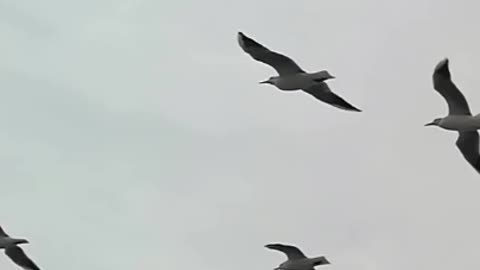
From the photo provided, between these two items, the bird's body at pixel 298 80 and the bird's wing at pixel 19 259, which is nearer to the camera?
the bird's body at pixel 298 80

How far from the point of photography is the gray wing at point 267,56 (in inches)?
1321

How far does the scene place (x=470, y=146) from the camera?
3475cm

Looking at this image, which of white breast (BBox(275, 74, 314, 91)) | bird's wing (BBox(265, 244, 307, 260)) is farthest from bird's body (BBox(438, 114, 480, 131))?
bird's wing (BBox(265, 244, 307, 260))

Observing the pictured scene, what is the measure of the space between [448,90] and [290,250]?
18.8 ft

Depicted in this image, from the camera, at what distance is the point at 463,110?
108 feet

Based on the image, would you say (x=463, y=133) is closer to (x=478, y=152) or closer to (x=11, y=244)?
(x=478, y=152)

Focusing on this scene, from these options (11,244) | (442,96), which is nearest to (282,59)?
(442,96)

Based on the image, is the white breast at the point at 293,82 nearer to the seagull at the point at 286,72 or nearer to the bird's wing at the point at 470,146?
the seagull at the point at 286,72

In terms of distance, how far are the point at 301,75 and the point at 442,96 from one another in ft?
10.9

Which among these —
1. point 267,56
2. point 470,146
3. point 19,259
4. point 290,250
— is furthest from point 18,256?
point 470,146

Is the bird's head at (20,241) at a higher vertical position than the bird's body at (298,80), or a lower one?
lower

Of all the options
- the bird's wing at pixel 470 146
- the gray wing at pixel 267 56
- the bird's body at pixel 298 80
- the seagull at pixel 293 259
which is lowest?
the seagull at pixel 293 259

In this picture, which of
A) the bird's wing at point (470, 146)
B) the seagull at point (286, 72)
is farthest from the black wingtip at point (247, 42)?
the bird's wing at point (470, 146)

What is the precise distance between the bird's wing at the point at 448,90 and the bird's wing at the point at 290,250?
5.11m
